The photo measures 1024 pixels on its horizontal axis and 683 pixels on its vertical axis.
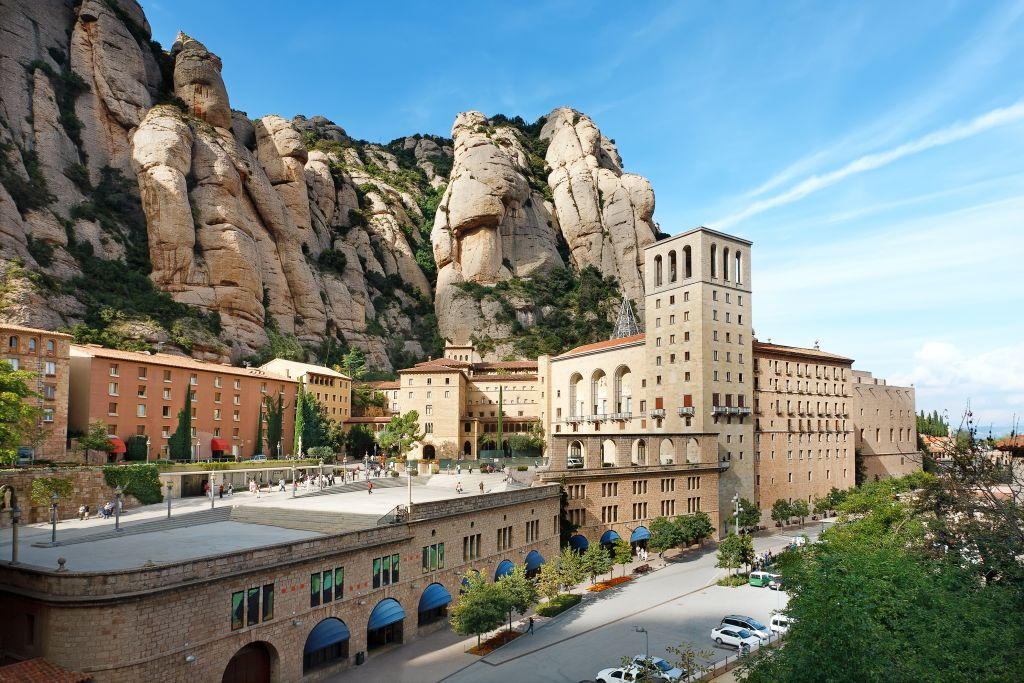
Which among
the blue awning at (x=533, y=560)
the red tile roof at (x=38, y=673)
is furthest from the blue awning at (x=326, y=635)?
the blue awning at (x=533, y=560)

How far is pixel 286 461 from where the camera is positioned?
59125mm

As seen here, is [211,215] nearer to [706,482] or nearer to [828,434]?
[706,482]

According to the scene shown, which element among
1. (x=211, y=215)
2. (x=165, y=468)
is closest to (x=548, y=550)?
(x=165, y=468)

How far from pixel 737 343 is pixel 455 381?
3472 cm

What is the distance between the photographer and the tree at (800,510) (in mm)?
68000

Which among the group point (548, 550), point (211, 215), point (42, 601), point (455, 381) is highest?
point (211, 215)

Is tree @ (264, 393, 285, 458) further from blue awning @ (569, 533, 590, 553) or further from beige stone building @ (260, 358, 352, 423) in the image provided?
blue awning @ (569, 533, 590, 553)

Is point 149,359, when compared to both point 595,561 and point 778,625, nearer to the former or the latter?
point 595,561

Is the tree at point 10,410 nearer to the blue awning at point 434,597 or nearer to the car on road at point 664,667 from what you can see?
the blue awning at point 434,597

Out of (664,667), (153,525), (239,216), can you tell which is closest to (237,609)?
(153,525)

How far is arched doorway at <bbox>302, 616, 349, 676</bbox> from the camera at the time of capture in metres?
28.7

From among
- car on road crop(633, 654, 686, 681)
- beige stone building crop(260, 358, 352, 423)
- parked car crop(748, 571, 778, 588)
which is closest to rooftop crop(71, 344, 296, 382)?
beige stone building crop(260, 358, 352, 423)

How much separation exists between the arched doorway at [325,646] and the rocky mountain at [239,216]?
48.3 meters

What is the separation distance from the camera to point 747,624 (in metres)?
34.5
